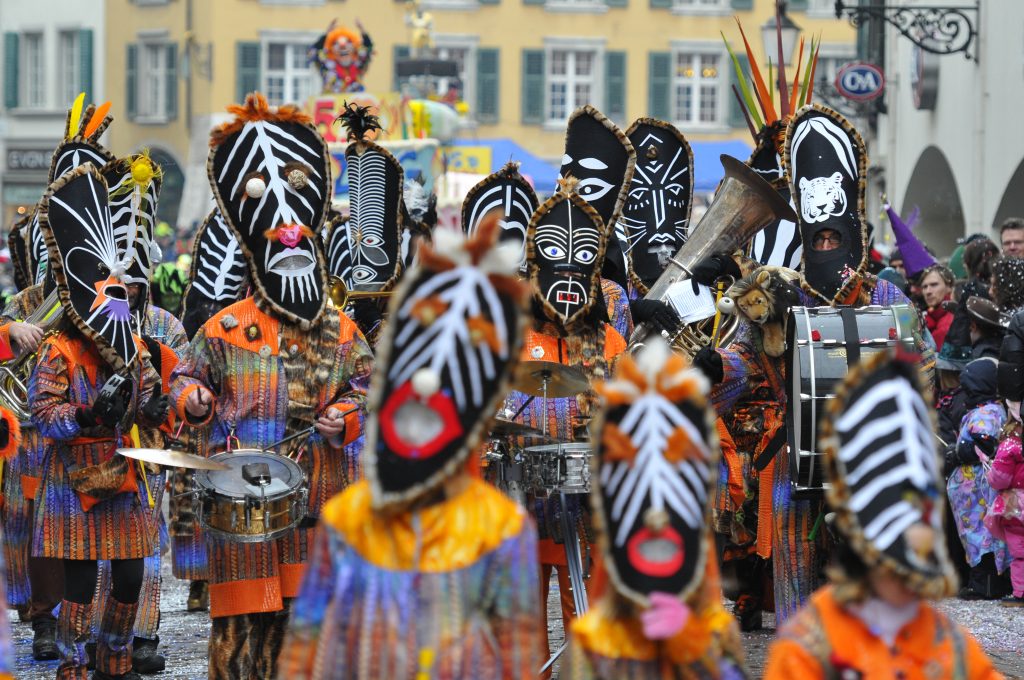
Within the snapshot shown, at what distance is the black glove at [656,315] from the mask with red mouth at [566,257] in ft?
1.04

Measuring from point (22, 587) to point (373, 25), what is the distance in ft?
119

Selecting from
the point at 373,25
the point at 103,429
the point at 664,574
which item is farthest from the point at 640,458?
the point at 373,25

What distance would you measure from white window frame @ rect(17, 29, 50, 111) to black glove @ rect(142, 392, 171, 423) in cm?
4255

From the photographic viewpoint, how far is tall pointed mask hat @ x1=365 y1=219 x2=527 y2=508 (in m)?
4.71

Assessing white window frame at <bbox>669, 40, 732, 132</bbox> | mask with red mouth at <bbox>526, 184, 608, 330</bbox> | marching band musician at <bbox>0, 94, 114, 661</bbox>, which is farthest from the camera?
white window frame at <bbox>669, 40, 732, 132</bbox>

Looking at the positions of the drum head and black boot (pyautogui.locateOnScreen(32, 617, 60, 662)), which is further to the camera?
black boot (pyautogui.locateOnScreen(32, 617, 60, 662))

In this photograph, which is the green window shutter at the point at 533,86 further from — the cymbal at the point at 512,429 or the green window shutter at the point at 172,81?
the cymbal at the point at 512,429

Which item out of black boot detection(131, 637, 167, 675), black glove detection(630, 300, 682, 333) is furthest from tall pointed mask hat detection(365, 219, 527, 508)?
black boot detection(131, 637, 167, 675)

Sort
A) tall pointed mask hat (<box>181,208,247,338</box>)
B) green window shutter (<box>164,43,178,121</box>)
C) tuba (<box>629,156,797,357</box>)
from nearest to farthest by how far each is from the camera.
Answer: tuba (<box>629,156,797,357</box>) → tall pointed mask hat (<box>181,208,247,338</box>) → green window shutter (<box>164,43,178,121</box>)

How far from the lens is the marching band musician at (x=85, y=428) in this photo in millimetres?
7816

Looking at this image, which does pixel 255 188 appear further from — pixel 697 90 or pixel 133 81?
pixel 133 81

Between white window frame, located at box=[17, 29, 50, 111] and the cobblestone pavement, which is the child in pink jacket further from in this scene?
white window frame, located at box=[17, 29, 50, 111]

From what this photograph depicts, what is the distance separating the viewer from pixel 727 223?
30.2ft

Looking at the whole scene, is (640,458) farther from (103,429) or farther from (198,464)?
(103,429)
